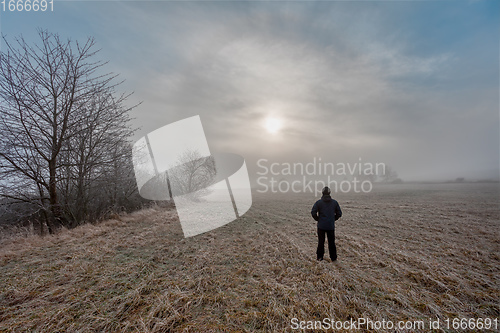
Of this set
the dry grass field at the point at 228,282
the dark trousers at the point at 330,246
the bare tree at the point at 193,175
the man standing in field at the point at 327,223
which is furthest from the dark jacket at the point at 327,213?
the bare tree at the point at 193,175

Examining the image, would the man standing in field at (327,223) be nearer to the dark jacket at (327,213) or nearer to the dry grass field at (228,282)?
the dark jacket at (327,213)

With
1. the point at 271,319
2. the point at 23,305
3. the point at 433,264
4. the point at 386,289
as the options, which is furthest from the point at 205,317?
the point at 433,264

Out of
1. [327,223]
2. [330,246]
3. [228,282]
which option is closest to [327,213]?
[327,223]

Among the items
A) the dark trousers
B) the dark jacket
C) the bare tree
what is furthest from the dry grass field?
the bare tree

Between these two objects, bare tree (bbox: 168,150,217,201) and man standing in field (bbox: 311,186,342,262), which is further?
bare tree (bbox: 168,150,217,201)

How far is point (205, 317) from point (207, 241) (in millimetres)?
5231

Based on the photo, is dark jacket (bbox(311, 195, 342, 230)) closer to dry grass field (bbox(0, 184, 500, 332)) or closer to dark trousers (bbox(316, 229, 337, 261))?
dark trousers (bbox(316, 229, 337, 261))

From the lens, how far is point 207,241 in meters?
8.75

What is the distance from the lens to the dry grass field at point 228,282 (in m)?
3.62

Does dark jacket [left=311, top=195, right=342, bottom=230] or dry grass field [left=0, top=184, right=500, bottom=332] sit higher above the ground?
dark jacket [left=311, top=195, right=342, bottom=230]

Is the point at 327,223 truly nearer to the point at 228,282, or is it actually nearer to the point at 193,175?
the point at 228,282

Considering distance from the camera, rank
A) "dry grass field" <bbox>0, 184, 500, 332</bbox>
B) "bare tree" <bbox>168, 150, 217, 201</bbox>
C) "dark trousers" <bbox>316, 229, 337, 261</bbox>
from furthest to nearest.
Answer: "bare tree" <bbox>168, 150, 217, 201</bbox>, "dark trousers" <bbox>316, 229, 337, 261</bbox>, "dry grass field" <bbox>0, 184, 500, 332</bbox>

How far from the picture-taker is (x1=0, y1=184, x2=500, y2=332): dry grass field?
143 inches

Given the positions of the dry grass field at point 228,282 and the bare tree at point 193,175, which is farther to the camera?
the bare tree at point 193,175
